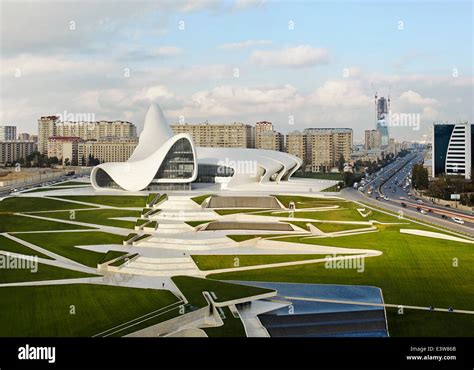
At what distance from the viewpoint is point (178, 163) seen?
3694cm

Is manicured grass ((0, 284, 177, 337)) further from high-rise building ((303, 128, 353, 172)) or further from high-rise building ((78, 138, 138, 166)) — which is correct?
high-rise building ((78, 138, 138, 166))

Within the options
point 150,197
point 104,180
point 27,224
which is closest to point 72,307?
point 27,224

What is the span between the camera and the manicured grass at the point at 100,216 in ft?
81.9

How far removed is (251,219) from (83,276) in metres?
11.8

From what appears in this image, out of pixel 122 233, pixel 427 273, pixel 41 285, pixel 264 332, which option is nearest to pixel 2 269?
pixel 41 285

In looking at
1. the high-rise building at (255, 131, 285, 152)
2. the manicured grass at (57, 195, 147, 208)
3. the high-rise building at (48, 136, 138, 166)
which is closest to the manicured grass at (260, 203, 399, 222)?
the manicured grass at (57, 195, 147, 208)

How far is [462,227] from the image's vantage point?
2367cm

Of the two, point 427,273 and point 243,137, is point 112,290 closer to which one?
point 427,273

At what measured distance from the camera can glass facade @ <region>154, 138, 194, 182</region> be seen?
36625 millimetres

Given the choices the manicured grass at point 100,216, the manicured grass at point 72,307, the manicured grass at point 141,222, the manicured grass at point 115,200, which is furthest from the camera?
the manicured grass at point 115,200

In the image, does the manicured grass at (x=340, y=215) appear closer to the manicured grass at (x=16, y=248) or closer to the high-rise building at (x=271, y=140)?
the manicured grass at (x=16, y=248)

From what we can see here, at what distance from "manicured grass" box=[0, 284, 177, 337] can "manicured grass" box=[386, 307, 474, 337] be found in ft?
19.9

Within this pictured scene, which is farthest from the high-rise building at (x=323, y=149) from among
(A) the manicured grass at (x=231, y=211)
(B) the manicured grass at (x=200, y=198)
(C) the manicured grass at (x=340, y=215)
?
(A) the manicured grass at (x=231, y=211)

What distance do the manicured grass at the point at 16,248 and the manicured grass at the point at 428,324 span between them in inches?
510
